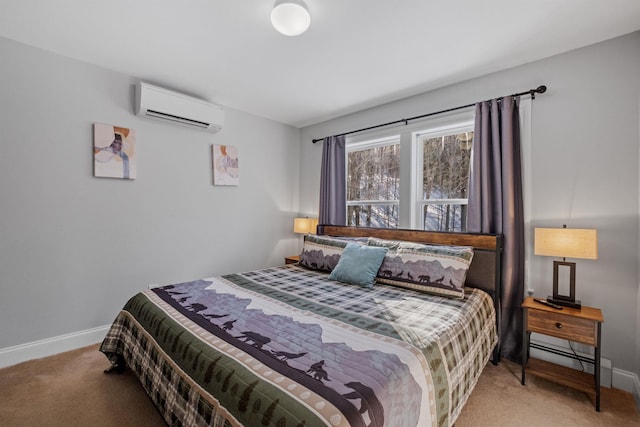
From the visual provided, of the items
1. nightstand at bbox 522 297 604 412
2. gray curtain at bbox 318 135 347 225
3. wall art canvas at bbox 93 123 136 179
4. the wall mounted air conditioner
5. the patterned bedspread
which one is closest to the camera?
the patterned bedspread

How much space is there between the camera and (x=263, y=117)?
4000 millimetres

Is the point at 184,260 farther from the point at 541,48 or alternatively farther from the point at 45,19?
the point at 541,48

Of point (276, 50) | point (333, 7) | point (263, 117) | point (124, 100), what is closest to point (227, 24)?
point (276, 50)

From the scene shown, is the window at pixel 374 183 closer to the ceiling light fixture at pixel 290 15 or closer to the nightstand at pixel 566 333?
the nightstand at pixel 566 333

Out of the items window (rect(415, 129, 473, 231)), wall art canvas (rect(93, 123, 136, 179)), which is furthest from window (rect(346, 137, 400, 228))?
wall art canvas (rect(93, 123, 136, 179))

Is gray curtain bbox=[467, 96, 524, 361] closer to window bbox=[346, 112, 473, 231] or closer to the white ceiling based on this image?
window bbox=[346, 112, 473, 231]

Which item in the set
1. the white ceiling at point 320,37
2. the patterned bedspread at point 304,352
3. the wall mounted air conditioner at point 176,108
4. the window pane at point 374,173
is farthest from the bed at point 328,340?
→ the wall mounted air conditioner at point 176,108

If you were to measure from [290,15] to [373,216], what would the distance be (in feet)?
8.06

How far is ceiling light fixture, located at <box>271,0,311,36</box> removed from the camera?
1703 millimetres

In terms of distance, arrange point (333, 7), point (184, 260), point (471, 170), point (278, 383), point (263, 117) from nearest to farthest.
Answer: point (278, 383), point (333, 7), point (471, 170), point (184, 260), point (263, 117)

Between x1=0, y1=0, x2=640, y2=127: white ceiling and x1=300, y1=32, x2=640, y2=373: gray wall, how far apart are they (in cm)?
18

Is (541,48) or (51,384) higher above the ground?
(541,48)

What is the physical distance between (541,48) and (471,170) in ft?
3.45

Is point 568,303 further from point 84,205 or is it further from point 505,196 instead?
point 84,205
